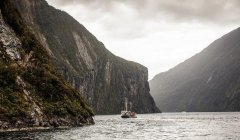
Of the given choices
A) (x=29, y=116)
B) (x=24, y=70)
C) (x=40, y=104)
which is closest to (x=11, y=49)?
(x=24, y=70)

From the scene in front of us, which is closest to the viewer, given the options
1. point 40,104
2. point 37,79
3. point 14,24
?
point 40,104

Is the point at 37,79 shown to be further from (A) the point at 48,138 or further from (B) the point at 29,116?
(A) the point at 48,138

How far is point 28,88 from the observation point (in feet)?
404

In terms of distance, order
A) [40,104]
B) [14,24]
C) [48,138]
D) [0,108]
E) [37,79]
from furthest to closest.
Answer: [14,24], [37,79], [40,104], [0,108], [48,138]

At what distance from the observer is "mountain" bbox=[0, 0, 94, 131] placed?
109125mm

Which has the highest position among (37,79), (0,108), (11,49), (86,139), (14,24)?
(14,24)

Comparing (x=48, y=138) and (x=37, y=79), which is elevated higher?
(x=37, y=79)

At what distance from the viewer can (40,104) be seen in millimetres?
121938

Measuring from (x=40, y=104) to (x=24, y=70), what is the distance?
512 inches

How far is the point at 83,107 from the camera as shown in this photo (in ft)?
475

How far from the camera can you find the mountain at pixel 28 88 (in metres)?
109

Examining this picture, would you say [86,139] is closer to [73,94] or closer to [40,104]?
[40,104]

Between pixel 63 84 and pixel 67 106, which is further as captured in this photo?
pixel 63 84

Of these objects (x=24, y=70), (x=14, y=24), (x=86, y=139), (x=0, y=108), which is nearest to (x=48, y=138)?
(x=86, y=139)
